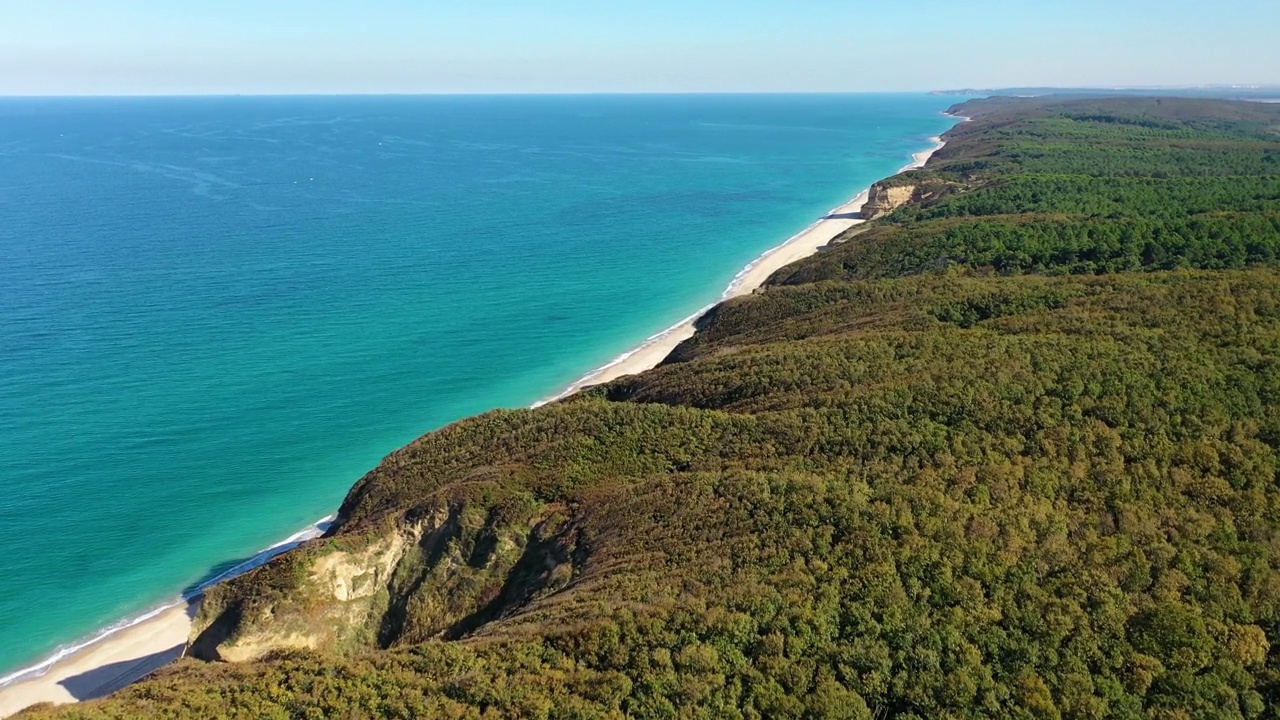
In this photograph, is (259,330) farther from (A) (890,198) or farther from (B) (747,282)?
(A) (890,198)

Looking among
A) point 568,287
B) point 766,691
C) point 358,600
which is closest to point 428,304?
point 568,287

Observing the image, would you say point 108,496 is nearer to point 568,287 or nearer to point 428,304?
point 428,304

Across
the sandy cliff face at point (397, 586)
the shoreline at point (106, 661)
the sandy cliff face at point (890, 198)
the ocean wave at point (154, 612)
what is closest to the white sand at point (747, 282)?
the sandy cliff face at point (890, 198)

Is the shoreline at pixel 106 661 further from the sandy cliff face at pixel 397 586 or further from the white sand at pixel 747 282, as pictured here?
the white sand at pixel 747 282

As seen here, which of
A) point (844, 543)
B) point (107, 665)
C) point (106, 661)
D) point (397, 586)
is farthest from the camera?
point (106, 661)

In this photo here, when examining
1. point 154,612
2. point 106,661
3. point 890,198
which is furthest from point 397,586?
point 890,198

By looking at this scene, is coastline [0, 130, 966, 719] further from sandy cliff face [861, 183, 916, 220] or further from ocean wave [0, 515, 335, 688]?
sandy cliff face [861, 183, 916, 220]
